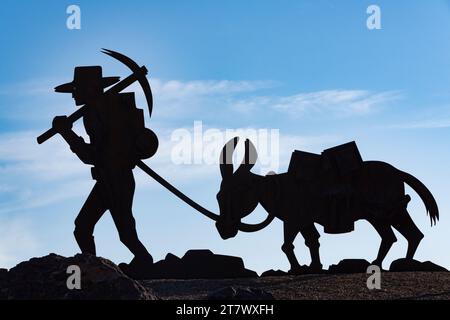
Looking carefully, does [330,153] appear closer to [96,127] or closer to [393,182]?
[393,182]

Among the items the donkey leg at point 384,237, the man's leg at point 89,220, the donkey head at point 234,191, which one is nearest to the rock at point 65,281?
the man's leg at point 89,220

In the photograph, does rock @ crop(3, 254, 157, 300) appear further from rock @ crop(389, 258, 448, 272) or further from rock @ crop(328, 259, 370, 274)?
rock @ crop(389, 258, 448, 272)

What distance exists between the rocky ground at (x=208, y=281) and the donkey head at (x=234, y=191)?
71 cm

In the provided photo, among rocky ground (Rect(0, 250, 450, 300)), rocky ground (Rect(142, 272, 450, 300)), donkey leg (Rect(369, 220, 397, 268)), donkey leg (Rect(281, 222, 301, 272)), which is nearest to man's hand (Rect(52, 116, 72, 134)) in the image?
rocky ground (Rect(0, 250, 450, 300))

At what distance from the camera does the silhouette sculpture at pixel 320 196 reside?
13680 mm

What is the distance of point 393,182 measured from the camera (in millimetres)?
13742

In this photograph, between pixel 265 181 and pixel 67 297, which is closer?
pixel 67 297

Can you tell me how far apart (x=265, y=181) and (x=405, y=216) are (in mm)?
2423

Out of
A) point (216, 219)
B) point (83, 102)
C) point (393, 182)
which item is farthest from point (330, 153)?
point (83, 102)

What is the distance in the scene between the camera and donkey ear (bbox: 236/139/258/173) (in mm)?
13789

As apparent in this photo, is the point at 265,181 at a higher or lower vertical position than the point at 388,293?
higher

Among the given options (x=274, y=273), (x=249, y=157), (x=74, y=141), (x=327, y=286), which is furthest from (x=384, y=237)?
(x=74, y=141)
